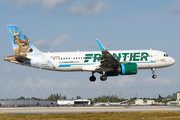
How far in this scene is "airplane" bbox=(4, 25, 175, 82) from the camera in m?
57.4

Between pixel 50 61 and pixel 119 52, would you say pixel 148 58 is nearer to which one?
pixel 119 52

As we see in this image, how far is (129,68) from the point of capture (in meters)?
56.8

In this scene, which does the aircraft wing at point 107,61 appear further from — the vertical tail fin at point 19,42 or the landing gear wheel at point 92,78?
the vertical tail fin at point 19,42

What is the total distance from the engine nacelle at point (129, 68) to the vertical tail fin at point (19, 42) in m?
18.0

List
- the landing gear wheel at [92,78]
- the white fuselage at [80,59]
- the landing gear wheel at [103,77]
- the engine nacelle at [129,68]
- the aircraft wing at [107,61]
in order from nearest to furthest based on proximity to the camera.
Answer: the aircraft wing at [107,61], the engine nacelle at [129,68], the white fuselage at [80,59], the landing gear wheel at [103,77], the landing gear wheel at [92,78]

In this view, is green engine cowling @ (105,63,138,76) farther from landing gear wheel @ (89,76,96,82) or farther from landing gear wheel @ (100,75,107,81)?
landing gear wheel @ (89,76,96,82)

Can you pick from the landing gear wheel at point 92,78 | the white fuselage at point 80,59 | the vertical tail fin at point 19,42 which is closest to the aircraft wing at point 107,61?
the white fuselage at point 80,59

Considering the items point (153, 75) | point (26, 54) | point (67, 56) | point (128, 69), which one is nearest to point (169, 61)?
point (153, 75)

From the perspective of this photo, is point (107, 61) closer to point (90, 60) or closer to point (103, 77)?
point (90, 60)

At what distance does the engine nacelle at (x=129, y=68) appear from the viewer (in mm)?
56875

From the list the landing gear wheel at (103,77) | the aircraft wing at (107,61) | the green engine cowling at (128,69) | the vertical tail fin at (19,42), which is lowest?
the landing gear wheel at (103,77)

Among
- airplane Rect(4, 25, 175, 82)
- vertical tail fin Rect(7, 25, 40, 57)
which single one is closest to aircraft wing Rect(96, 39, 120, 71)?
airplane Rect(4, 25, 175, 82)

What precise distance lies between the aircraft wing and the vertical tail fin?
13713mm

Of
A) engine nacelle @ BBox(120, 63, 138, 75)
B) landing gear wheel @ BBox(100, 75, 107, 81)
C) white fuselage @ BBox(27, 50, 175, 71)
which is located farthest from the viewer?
landing gear wheel @ BBox(100, 75, 107, 81)
